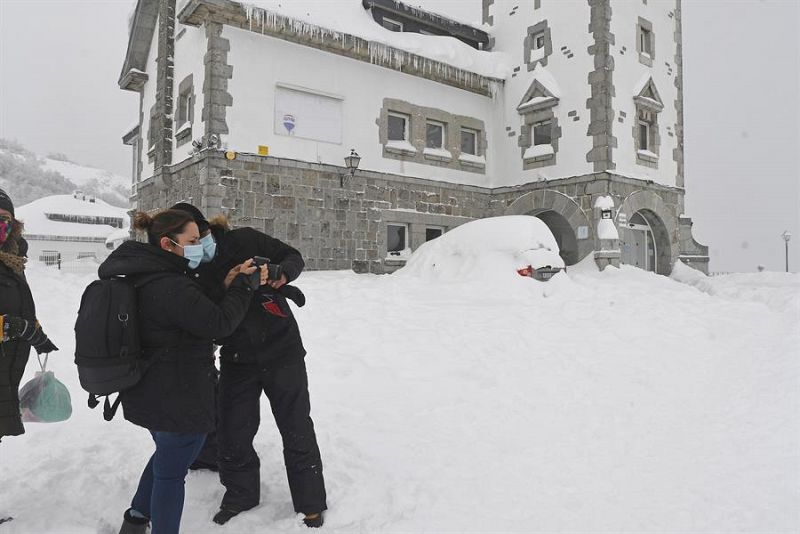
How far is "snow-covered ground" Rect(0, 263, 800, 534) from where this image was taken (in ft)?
9.75

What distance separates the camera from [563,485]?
3.34m

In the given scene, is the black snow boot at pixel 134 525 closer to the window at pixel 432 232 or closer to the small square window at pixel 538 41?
the window at pixel 432 232

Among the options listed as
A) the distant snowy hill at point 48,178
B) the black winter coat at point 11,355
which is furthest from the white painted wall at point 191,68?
the distant snowy hill at point 48,178

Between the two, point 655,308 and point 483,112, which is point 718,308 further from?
point 483,112

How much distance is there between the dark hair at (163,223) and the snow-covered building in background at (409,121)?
882cm

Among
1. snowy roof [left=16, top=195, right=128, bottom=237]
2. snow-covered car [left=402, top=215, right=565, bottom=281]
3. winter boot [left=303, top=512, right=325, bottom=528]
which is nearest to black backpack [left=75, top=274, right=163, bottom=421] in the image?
winter boot [left=303, top=512, right=325, bottom=528]

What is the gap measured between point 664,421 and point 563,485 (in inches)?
63.8

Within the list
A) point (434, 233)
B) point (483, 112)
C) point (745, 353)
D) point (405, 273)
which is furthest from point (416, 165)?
point (745, 353)

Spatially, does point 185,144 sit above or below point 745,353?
above

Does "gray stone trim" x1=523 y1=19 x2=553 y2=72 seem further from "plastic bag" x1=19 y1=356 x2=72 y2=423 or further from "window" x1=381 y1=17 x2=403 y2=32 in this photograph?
"plastic bag" x1=19 y1=356 x2=72 y2=423

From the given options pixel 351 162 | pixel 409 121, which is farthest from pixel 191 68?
pixel 409 121

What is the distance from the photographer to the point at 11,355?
2.68 metres

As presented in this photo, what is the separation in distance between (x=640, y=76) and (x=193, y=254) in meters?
14.7

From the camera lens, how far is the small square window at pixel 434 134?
14.3 meters
